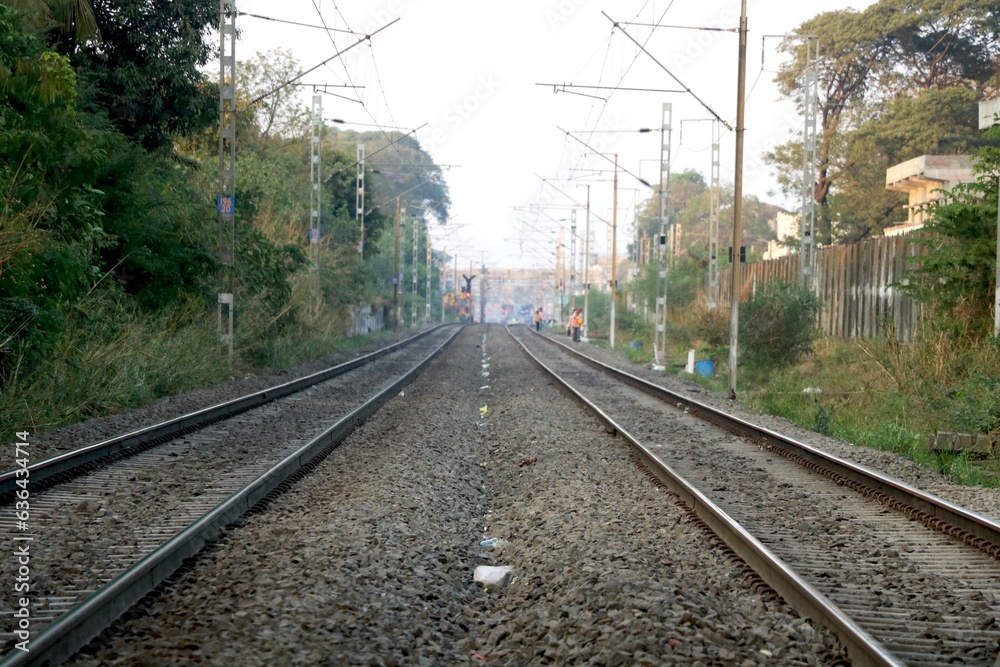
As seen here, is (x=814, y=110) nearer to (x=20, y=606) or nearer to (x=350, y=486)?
(x=350, y=486)

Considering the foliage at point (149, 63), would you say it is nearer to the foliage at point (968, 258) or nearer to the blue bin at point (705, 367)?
the blue bin at point (705, 367)

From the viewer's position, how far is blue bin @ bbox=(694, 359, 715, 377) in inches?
1226

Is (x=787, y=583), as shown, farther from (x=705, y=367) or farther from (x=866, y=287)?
(x=705, y=367)

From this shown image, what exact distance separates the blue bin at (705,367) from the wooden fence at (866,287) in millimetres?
3423

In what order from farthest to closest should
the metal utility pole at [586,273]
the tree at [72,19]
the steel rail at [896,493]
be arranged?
the metal utility pole at [586,273]
the tree at [72,19]
the steel rail at [896,493]

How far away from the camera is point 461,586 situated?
7180 millimetres

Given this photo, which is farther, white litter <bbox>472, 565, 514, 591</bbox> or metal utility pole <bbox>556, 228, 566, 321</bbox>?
metal utility pole <bbox>556, 228, 566, 321</bbox>

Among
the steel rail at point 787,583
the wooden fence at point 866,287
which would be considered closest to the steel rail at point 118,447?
the steel rail at point 787,583

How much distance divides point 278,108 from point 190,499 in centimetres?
5047

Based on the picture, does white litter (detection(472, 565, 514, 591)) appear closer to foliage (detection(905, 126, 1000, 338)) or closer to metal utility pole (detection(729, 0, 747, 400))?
foliage (detection(905, 126, 1000, 338))

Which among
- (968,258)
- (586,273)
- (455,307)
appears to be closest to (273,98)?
(586,273)

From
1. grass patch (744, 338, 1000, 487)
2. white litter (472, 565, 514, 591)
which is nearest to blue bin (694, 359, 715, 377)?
grass patch (744, 338, 1000, 487)

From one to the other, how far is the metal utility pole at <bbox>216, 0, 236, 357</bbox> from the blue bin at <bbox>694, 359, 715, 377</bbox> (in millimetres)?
13978

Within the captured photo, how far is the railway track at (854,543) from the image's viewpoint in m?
5.79
